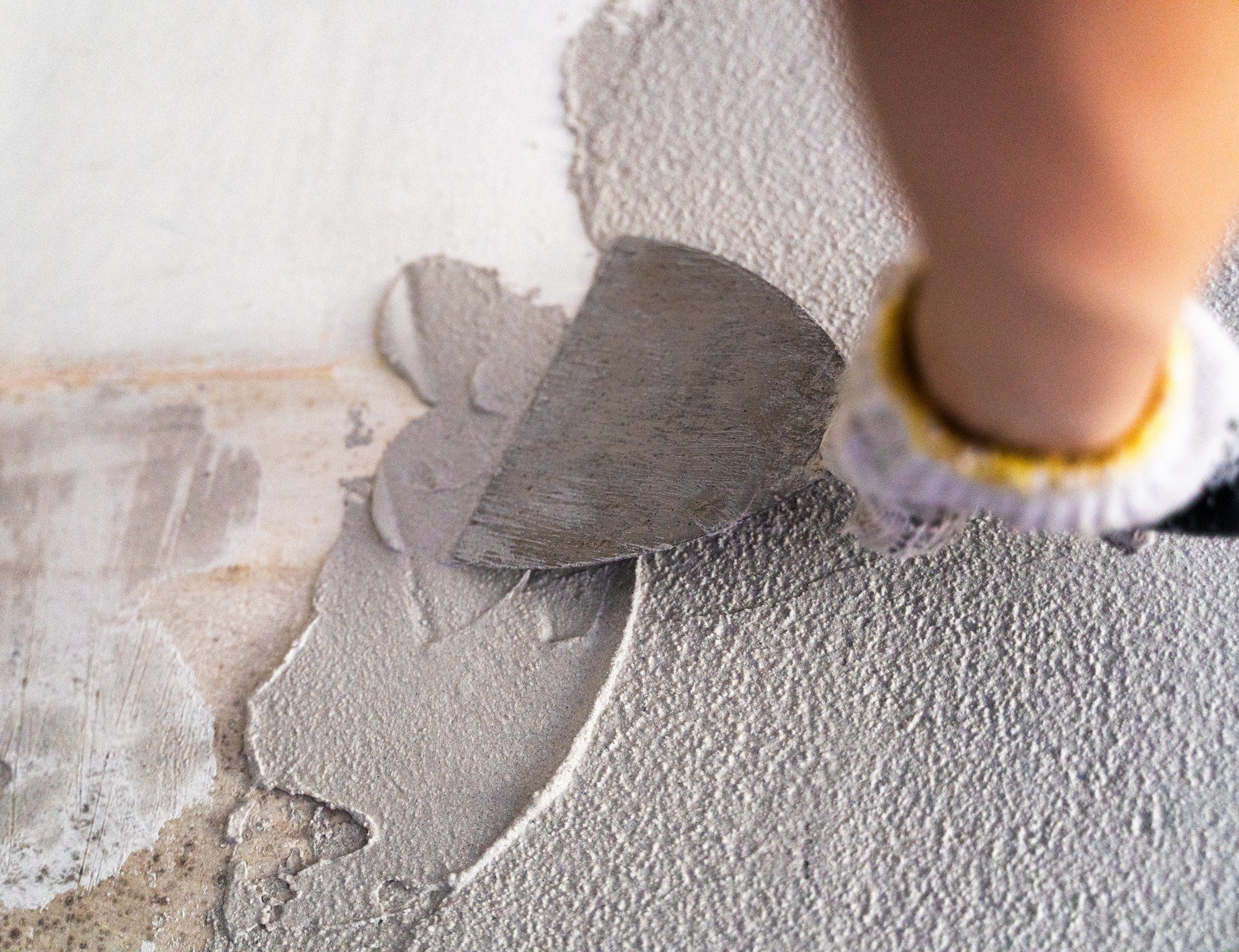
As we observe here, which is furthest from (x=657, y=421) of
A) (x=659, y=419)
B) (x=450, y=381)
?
(x=450, y=381)

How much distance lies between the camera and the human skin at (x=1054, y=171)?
0.42m

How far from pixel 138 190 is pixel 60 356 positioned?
29 centimetres

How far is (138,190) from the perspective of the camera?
1.49 meters

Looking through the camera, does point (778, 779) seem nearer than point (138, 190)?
Yes

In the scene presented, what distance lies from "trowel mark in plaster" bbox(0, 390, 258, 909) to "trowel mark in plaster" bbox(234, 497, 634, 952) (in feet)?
0.47

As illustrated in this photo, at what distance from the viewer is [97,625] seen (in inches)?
46.9

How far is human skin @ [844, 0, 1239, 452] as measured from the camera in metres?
0.42

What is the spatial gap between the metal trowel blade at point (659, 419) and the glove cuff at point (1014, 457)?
491mm

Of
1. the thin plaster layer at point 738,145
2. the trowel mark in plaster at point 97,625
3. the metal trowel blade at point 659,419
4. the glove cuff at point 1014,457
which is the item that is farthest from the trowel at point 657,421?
the glove cuff at point 1014,457

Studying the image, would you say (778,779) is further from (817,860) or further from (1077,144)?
(1077,144)

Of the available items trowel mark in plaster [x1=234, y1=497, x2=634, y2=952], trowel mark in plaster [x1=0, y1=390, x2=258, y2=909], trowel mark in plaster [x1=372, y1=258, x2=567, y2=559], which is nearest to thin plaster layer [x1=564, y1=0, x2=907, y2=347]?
trowel mark in plaster [x1=372, y1=258, x2=567, y2=559]

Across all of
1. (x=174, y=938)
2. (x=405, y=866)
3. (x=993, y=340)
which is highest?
(x=993, y=340)

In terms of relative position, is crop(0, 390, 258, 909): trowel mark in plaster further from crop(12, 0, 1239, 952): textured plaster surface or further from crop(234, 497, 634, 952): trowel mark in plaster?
crop(234, 497, 634, 952): trowel mark in plaster

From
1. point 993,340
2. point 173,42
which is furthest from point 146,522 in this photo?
point 993,340
